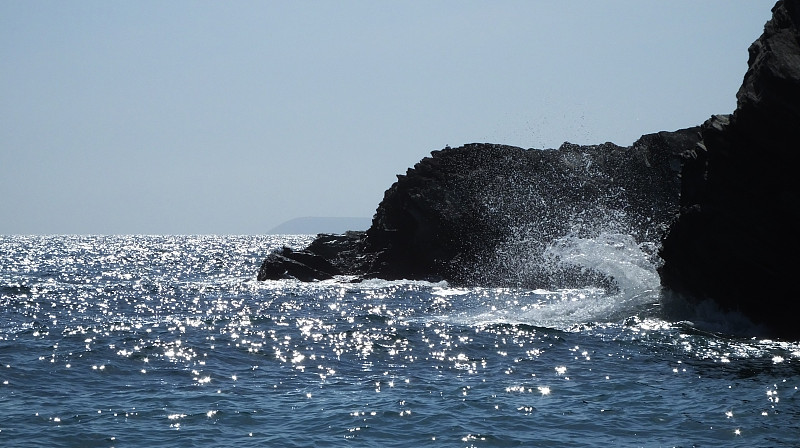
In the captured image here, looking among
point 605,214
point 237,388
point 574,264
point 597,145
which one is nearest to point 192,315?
point 237,388

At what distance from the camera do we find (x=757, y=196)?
26234mm

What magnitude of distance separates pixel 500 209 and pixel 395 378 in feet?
136

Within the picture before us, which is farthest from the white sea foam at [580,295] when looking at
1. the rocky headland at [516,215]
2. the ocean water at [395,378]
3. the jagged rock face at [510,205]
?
the jagged rock face at [510,205]

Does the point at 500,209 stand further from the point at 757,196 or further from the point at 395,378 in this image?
the point at 395,378

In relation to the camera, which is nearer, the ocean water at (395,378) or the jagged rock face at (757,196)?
the ocean water at (395,378)

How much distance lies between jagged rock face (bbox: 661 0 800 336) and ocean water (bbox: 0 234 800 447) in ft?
6.80

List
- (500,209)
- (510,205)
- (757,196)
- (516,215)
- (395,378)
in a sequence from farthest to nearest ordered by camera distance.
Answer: (510,205) → (500,209) → (516,215) → (757,196) → (395,378)

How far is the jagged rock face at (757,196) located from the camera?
24594mm

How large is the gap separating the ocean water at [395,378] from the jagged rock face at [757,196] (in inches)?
81.6

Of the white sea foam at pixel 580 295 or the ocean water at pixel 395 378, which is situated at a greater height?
the white sea foam at pixel 580 295

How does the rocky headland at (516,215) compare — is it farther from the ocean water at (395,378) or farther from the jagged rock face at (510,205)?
the ocean water at (395,378)

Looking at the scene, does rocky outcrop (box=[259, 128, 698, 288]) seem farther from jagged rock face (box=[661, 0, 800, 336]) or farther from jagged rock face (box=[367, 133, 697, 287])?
jagged rock face (box=[661, 0, 800, 336])

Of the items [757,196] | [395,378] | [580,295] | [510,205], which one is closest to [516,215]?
[510,205]

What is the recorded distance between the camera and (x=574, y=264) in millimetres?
51219
